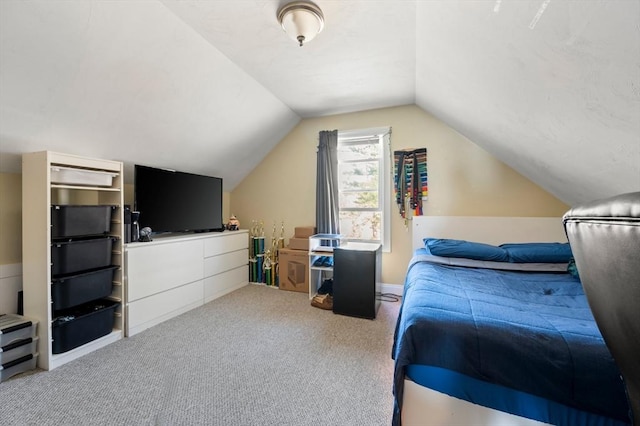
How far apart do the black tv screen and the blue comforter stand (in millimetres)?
2720

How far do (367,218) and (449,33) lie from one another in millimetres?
2415

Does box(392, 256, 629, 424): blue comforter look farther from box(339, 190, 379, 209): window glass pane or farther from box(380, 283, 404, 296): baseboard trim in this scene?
box(339, 190, 379, 209): window glass pane

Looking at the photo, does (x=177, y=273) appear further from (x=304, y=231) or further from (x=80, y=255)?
(x=304, y=231)

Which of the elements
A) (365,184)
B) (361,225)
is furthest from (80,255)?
(365,184)

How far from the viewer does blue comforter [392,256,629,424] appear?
0.99 meters

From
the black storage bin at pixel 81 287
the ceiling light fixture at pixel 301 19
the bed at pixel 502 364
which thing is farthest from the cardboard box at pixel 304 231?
the ceiling light fixture at pixel 301 19

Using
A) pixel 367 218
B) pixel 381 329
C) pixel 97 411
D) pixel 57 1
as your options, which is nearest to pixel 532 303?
pixel 381 329

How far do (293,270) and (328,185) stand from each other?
1.25 metres

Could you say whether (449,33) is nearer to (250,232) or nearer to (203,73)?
(203,73)

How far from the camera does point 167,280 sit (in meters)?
2.77

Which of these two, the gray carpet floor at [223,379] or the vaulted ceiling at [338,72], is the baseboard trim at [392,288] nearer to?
the gray carpet floor at [223,379]

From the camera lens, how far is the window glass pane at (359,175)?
12.1 feet

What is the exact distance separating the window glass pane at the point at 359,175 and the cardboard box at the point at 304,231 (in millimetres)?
726

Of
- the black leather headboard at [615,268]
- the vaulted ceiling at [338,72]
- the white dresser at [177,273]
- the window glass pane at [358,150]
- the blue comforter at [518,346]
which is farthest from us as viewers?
the window glass pane at [358,150]
